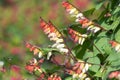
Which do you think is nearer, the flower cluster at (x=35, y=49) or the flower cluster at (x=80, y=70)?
the flower cluster at (x=80, y=70)

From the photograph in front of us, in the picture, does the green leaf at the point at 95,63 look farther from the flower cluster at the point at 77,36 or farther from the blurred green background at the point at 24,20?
the blurred green background at the point at 24,20

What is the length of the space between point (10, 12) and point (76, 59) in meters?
14.4

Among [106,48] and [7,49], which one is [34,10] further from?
[106,48]

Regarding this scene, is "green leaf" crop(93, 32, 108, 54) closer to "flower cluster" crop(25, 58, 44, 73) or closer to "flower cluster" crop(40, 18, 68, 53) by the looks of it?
"flower cluster" crop(40, 18, 68, 53)

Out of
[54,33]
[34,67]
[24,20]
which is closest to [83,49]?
[54,33]

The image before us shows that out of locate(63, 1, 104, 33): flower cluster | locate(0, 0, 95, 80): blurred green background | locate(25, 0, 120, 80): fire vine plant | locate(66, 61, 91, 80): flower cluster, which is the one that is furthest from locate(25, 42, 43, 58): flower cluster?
locate(0, 0, 95, 80): blurred green background

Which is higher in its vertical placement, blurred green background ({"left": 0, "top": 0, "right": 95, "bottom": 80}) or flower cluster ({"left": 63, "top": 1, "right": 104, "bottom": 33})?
flower cluster ({"left": 63, "top": 1, "right": 104, "bottom": 33})

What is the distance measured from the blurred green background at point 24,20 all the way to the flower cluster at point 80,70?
783 centimetres

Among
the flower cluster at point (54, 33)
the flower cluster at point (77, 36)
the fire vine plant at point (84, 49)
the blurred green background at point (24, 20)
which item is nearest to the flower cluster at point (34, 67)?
the fire vine plant at point (84, 49)

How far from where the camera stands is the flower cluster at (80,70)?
12.2 ft

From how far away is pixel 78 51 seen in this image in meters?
4.03

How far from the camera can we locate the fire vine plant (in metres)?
3.79

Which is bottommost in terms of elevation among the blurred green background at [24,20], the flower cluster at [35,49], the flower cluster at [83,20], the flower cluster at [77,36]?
the blurred green background at [24,20]

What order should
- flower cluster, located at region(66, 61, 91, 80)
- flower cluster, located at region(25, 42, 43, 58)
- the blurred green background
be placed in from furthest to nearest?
the blurred green background → flower cluster, located at region(25, 42, 43, 58) → flower cluster, located at region(66, 61, 91, 80)
